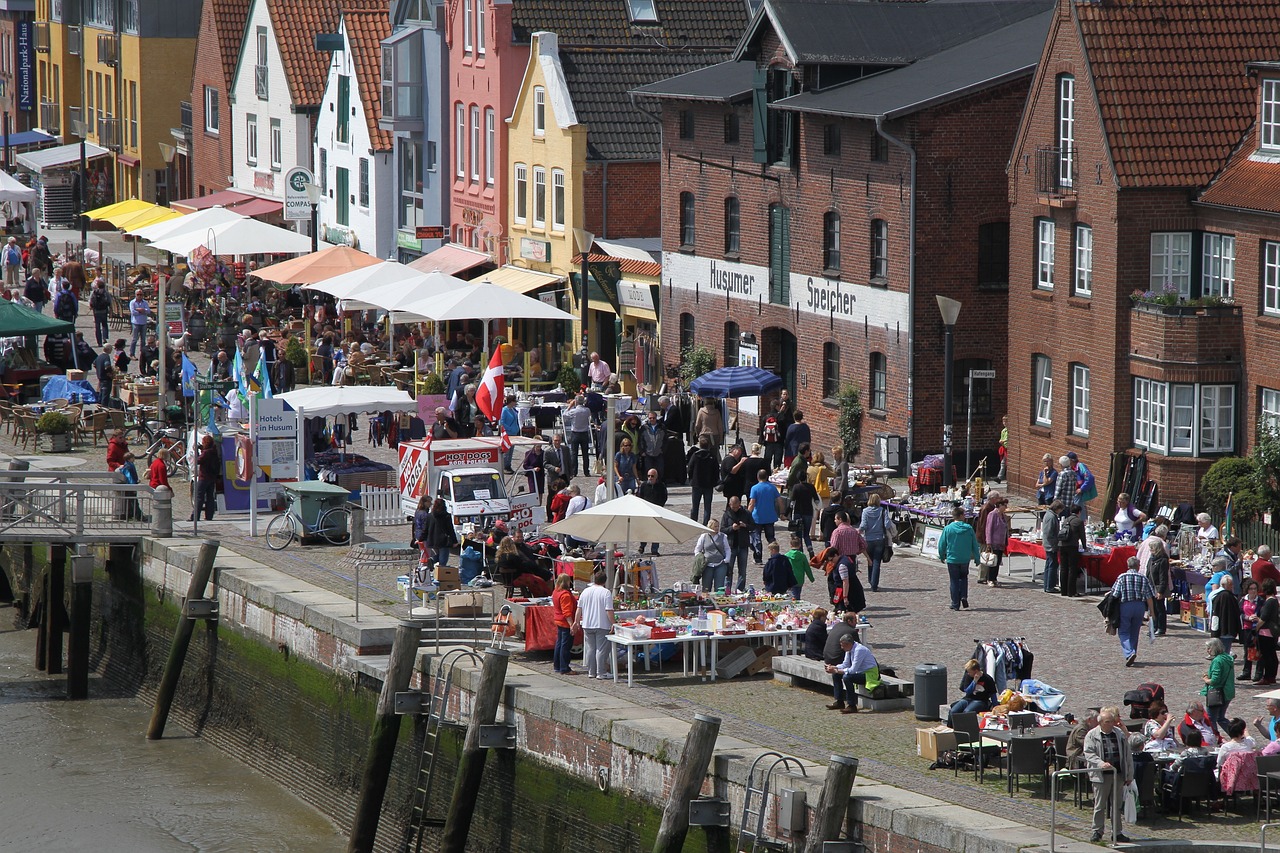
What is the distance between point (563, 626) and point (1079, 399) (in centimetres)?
1456

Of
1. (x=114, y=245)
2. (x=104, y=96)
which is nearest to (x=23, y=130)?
(x=104, y=96)

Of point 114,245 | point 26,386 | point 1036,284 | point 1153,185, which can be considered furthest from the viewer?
point 114,245

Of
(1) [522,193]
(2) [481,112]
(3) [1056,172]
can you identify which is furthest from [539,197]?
(3) [1056,172]

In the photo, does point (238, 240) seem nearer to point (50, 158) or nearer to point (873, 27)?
point (873, 27)

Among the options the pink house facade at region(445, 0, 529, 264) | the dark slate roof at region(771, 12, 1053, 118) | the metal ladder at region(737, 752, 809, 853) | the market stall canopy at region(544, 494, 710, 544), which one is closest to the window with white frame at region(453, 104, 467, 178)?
the pink house facade at region(445, 0, 529, 264)

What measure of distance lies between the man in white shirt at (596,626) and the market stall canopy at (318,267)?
25.3 meters

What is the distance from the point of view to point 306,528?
3325 cm

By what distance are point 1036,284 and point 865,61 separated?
7.22 m

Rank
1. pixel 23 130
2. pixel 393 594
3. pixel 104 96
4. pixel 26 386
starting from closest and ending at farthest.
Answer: pixel 393 594
pixel 26 386
pixel 104 96
pixel 23 130

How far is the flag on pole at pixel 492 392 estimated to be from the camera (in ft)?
122

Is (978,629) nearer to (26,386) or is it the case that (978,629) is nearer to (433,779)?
(433,779)

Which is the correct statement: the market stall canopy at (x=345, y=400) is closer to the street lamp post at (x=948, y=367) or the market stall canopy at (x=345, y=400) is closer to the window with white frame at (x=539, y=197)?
the street lamp post at (x=948, y=367)

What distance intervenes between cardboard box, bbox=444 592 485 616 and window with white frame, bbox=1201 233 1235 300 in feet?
46.1

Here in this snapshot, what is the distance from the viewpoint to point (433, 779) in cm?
2500
